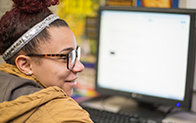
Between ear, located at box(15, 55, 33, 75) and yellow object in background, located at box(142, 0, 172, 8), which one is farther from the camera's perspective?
yellow object in background, located at box(142, 0, 172, 8)

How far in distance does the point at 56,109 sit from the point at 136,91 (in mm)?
554

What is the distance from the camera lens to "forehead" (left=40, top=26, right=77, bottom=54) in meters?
0.64

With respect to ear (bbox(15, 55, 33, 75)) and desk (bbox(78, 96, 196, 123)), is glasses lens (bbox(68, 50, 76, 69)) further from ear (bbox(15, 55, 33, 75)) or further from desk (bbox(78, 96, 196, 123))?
desk (bbox(78, 96, 196, 123))

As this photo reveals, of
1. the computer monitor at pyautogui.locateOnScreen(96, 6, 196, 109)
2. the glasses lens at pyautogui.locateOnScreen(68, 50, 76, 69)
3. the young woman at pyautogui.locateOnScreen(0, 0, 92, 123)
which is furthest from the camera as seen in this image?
the computer monitor at pyautogui.locateOnScreen(96, 6, 196, 109)

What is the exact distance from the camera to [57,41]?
65 centimetres

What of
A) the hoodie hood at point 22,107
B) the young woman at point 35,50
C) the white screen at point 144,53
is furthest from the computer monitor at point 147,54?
the hoodie hood at point 22,107

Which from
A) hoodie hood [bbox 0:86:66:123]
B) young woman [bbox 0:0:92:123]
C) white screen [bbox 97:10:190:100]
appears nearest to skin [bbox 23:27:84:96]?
young woman [bbox 0:0:92:123]

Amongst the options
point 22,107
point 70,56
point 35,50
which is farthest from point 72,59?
point 22,107

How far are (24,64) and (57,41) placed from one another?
125 millimetres

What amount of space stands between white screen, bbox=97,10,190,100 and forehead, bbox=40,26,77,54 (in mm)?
368

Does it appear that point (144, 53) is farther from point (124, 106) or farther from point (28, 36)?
point (28, 36)

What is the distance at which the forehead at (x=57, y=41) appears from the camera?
0.64m

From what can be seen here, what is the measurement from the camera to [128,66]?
3.23 ft

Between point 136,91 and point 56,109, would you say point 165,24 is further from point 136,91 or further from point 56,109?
point 56,109
